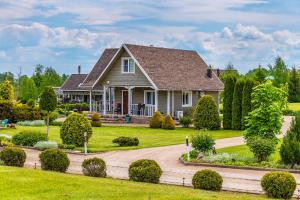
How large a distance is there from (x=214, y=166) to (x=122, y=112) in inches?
1179

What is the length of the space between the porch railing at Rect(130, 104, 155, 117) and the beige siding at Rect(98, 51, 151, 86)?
2.27m

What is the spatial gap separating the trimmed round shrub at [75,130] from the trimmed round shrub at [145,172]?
1129cm

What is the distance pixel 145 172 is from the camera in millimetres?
16922

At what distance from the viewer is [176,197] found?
12.8 metres

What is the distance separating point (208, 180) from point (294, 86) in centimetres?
7392

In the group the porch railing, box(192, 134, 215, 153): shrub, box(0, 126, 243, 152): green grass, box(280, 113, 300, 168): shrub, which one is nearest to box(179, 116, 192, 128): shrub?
box(0, 126, 243, 152): green grass

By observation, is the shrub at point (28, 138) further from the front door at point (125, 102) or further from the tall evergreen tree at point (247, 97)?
the front door at point (125, 102)

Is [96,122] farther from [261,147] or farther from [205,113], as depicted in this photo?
[261,147]

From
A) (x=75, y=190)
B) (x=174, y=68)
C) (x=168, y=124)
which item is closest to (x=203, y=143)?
(x=75, y=190)

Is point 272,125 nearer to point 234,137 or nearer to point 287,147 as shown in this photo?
point 287,147

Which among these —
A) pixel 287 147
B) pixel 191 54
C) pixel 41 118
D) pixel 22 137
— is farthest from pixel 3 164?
pixel 191 54

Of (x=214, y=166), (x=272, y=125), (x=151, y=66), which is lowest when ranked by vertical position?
(x=214, y=166)

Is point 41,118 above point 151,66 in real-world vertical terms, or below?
below

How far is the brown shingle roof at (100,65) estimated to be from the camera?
56.9m
